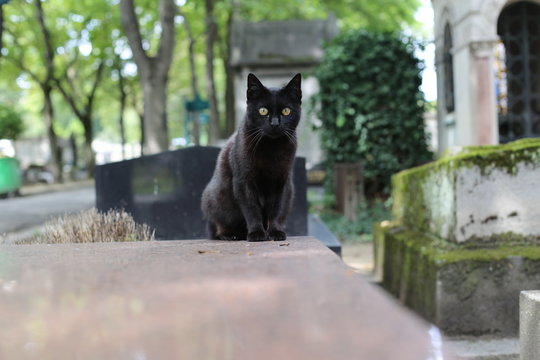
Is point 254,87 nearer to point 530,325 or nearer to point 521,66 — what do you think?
point 530,325

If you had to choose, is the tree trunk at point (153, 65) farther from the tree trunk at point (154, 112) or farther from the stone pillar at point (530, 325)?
the stone pillar at point (530, 325)

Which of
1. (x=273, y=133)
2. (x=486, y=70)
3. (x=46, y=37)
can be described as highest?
(x=46, y=37)

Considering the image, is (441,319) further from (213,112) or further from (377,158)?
(213,112)

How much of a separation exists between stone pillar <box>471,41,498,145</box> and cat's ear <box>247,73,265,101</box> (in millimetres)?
7679

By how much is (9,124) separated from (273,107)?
104ft

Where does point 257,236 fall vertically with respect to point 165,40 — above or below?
below

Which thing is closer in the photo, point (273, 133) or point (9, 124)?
point (273, 133)

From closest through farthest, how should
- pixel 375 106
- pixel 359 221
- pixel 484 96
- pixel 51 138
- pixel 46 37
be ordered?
pixel 484 96, pixel 359 221, pixel 375 106, pixel 46 37, pixel 51 138

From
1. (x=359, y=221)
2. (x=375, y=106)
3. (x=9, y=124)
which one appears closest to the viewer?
(x=359, y=221)

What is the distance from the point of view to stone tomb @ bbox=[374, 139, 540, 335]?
484 cm

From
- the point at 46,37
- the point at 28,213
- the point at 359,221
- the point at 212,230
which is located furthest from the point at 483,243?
the point at 46,37

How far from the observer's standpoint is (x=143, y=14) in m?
25.2

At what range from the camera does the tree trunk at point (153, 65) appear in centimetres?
1201

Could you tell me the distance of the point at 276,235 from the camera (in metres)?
3.63
